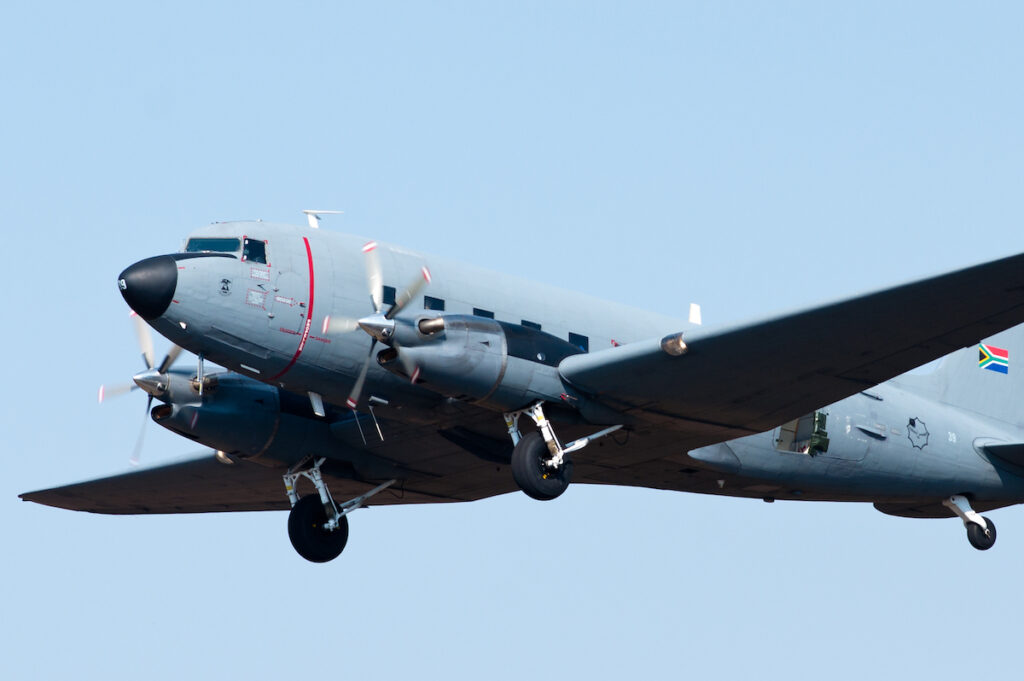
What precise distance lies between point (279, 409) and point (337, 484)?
2.09 metres

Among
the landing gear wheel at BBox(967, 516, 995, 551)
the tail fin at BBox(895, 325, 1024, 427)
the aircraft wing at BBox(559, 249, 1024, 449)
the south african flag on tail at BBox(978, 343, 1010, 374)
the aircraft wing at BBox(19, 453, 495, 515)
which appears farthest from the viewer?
the south african flag on tail at BBox(978, 343, 1010, 374)

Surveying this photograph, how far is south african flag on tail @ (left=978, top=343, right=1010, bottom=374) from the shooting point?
29.7 m

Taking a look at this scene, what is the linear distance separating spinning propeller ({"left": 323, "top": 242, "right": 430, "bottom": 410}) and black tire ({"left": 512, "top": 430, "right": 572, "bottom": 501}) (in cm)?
197

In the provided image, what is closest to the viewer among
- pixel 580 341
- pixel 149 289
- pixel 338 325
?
pixel 149 289

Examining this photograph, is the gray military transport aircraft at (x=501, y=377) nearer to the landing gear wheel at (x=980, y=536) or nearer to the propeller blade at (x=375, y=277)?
the propeller blade at (x=375, y=277)

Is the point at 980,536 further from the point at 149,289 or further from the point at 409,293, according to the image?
the point at 149,289

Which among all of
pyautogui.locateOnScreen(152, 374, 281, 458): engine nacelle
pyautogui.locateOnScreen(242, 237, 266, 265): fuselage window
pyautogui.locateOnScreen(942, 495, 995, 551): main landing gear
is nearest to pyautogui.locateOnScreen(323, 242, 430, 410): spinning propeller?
pyautogui.locateOnScreen(242, 237, 266, 265): fuselage window

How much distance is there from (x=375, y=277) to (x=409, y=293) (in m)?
0.58

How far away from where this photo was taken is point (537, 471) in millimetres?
21562

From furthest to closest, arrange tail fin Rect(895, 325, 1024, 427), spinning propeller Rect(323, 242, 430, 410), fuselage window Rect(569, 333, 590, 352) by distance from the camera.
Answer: tail fin Rect(895, 325, 1024, 427), fuselage window Rect(569, 333, 590, 352), spinning propeller Rect(323, 242, 430, 410)

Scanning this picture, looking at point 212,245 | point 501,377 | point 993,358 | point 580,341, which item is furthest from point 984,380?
point 212,245

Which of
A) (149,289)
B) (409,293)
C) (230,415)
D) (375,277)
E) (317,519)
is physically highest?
(375,277)

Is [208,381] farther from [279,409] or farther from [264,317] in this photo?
[264,317]

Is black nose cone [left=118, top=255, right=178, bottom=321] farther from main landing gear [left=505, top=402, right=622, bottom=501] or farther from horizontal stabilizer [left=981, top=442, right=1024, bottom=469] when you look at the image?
horizontal stabilizer [left=981, top=442, right=1024, bottom=469]
